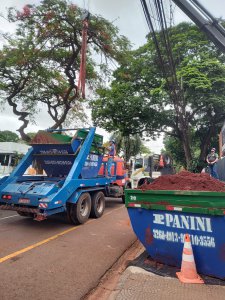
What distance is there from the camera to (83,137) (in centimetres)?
838

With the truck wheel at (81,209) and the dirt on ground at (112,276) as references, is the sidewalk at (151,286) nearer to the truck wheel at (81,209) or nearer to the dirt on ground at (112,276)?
the dirt on ground at (112,276)

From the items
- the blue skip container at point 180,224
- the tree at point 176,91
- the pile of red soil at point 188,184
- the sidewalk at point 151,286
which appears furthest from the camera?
the tree at point 176,91

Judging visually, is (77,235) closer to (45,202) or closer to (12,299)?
(45,202)

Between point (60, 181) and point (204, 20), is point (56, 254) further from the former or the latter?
point (204, 20)

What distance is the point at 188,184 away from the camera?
15.6 feet

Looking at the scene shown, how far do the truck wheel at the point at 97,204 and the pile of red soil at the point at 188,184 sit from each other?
155 inches

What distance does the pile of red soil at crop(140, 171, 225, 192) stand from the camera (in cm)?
459

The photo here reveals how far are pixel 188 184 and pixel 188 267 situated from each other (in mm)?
1302

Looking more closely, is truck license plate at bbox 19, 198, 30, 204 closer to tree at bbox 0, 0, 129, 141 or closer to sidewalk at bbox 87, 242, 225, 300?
sidewalk at bbox 87, 242, 225, 300

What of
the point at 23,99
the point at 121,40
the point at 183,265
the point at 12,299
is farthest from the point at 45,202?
the point at 23,99

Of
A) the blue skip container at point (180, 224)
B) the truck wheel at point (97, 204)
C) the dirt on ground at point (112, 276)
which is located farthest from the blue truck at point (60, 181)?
the blue skip container at point (180, 224)

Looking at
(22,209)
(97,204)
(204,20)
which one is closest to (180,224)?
(22,209)

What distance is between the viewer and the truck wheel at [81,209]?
303 inches

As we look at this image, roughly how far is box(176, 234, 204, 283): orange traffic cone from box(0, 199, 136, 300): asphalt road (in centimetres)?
129
